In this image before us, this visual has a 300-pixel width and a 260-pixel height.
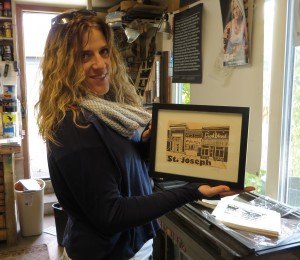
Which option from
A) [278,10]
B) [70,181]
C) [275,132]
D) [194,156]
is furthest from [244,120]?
[278,10]

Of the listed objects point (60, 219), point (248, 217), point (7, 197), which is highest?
point (248, 217)

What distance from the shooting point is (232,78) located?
202 cm

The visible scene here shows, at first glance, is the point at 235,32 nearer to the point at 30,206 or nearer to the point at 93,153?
the point at 93,153

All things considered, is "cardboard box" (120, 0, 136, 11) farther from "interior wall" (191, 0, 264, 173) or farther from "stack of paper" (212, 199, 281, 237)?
"stack of paper" (212, 199, 281, 237)

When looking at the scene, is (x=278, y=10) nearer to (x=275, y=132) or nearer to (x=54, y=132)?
Result: (x=275, y=132)

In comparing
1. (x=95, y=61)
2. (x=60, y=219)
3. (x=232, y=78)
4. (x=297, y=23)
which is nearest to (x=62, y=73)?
(x=95, y=61)

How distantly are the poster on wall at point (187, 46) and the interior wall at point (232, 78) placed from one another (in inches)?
2.1

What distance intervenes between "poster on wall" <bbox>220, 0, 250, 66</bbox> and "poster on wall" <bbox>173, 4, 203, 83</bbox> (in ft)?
1.09

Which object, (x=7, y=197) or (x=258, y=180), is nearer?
(x=258, y=180)

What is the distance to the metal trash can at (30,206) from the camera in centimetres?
289

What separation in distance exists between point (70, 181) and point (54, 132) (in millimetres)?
142

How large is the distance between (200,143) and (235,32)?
1.07m

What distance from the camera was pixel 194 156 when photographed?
3.66 feet

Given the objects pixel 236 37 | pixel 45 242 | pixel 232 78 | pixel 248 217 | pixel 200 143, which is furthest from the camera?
pixel 45 242
